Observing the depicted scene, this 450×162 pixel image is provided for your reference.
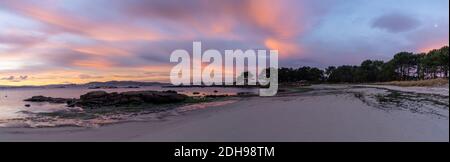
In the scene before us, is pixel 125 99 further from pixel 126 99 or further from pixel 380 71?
pixel 380 71

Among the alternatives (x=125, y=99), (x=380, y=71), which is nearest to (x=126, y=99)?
(x=125, y=99)

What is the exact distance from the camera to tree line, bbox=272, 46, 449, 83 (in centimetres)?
6429

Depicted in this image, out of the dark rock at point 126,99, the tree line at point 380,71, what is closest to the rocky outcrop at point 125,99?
the dark rock at point 126,99

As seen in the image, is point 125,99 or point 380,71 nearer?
point 125,99

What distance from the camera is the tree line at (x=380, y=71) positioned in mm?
64287

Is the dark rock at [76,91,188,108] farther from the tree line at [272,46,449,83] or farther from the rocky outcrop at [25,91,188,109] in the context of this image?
the tree line at [272,46,449,83]

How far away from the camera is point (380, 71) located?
115 m

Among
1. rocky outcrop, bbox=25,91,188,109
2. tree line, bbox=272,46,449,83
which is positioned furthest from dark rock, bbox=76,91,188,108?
tree line, bbox=272,46,449,83
